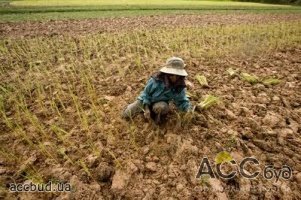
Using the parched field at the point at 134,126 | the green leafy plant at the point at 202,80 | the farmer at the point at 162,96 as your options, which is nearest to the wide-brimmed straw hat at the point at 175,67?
the farmer at the point at 162,96

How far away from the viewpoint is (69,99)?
4.03m

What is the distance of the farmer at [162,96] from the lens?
3.20 m

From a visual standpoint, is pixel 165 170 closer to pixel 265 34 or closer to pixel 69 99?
pixel 69 99

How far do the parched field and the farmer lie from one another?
0.13m

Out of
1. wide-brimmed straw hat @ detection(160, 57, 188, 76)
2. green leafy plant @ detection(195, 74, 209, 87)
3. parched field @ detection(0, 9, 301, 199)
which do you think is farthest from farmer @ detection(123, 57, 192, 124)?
green leafy plant @ detection(195, 74, 209, 87)

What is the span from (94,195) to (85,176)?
24cm

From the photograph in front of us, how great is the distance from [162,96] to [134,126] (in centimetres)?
46

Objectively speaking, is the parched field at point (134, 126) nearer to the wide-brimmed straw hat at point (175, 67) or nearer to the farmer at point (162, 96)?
the farmer at point (162, 96)

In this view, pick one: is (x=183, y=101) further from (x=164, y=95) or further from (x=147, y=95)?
(x=147, y=95)

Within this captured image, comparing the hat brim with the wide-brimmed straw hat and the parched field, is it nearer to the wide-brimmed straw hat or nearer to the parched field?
the wide-brimmed straw hat

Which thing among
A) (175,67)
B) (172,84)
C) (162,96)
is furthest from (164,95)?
(175,67)

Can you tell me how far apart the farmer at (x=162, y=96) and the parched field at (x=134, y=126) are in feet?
0.42

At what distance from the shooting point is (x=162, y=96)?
132 inches

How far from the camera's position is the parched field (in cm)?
261
